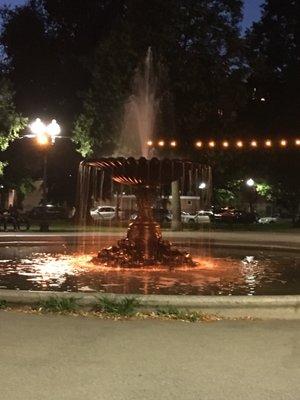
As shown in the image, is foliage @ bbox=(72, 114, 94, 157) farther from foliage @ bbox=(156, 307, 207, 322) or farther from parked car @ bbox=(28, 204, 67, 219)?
foliage @ bbox=(156, 307, 207, 322)

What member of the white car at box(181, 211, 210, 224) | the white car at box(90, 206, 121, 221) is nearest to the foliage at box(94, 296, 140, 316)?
the white car at box(181, 211, 210, 224)

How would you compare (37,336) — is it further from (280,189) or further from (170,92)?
(280,189)

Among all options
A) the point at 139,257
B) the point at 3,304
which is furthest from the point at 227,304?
the point at 139,257

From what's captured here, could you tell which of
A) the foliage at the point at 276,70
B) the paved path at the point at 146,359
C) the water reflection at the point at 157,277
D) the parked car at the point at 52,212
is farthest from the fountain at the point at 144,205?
the parked car at the point at 52,212

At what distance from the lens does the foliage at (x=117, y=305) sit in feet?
26.5

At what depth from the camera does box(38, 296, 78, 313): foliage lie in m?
8.26

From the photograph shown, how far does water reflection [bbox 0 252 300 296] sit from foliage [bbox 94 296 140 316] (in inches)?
73.2

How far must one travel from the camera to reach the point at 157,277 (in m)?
12.1

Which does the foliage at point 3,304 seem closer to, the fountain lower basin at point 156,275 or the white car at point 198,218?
the fountain lower basin at point 156,275

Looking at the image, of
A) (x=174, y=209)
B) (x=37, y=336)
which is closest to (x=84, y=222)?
(x=174, y=209)

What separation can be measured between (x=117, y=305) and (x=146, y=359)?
6.51 ft

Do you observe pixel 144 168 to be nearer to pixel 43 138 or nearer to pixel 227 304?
pixel 227 304

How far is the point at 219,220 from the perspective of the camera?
60375mm

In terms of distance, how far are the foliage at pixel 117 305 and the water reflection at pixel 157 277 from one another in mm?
1859
